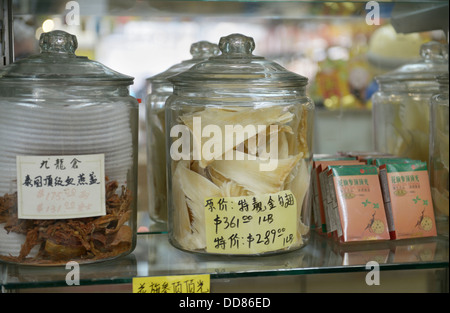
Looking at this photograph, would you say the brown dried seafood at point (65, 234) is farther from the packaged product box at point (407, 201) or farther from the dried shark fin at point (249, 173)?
the packaged product box at point (407, 201)

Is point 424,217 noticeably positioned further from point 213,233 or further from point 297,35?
point 297,35

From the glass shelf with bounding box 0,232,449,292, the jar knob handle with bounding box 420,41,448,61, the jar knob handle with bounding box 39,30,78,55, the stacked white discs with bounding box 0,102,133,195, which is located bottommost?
the glass shelf with bounding box 0,232,449,292

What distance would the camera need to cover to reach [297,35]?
1183mm

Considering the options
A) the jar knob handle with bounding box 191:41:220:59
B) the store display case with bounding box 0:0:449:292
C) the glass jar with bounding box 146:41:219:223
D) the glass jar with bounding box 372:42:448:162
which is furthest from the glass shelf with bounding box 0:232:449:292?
the jar knob handle with bounding box 191:41:220:59

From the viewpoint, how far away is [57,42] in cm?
69

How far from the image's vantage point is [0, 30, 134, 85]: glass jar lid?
2.15 ft

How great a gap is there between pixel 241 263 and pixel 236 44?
0.30m

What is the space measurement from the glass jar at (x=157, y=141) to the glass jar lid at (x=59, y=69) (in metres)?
0.16

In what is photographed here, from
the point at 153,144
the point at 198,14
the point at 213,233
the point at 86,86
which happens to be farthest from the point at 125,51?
the point at 213,233

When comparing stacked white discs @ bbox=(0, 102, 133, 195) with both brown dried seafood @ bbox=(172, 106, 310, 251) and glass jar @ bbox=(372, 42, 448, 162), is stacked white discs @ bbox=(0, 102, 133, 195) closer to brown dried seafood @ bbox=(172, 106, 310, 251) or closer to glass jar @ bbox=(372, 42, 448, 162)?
brown dried seafood @ bbox=(172, 106, 310, 251)

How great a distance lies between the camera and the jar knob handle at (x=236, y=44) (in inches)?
28.6

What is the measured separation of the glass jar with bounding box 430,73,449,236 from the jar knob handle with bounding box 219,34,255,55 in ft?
1.02

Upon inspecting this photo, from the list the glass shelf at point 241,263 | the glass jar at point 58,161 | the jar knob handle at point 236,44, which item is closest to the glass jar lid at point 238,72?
the jar knob handle at point 236,44
